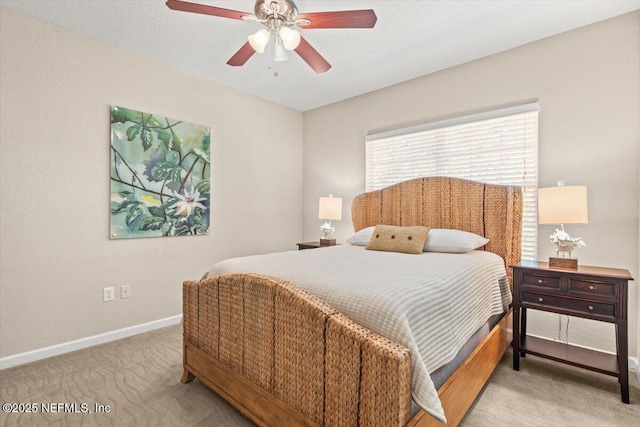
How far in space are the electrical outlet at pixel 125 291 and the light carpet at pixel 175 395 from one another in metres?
0.54

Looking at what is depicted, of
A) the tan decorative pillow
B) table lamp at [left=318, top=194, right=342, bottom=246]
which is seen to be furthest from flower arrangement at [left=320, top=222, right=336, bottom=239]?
Answer: the tan decorative pillow

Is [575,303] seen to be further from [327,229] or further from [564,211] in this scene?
[327,229]

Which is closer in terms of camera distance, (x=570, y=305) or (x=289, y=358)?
(x=289, y=358)

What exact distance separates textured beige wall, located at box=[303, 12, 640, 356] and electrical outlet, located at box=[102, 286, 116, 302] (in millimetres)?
3632

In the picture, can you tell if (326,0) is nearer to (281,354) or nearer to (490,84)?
(490,84)

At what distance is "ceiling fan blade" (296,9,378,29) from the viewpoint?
1.75m

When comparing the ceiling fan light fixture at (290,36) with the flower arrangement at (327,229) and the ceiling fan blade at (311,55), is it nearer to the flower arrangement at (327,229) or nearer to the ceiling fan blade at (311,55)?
the ceiling fan blade at (311,55)

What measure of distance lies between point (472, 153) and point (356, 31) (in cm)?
160

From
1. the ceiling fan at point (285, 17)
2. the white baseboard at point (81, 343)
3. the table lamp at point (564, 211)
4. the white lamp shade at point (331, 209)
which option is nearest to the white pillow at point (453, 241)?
the table lamp at point (564, 211)

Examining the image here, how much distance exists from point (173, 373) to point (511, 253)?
2.86m

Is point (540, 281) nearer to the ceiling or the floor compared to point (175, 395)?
nearer to the ceiling

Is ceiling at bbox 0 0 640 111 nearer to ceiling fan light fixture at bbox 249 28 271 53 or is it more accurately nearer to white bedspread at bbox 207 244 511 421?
ceiling fan light fixture at bbox 249 28 271 53

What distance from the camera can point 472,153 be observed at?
3.08 metres

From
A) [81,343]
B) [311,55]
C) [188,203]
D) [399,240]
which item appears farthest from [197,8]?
[81,343]
